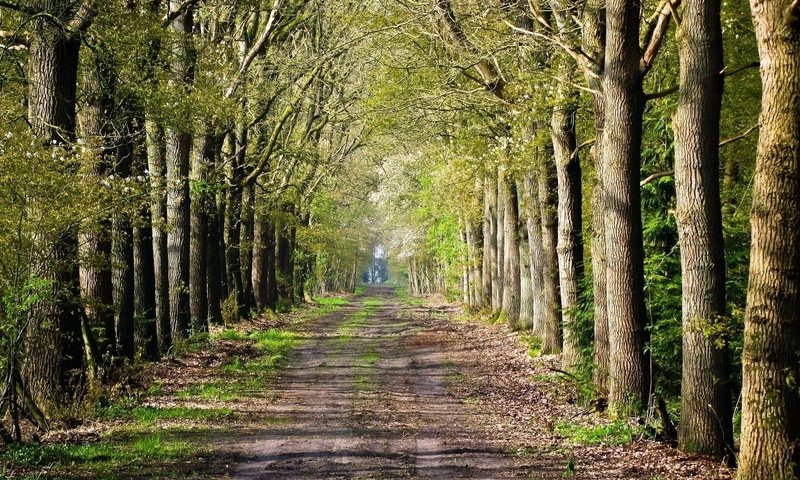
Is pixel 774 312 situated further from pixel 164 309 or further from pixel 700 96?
pixel 164 309

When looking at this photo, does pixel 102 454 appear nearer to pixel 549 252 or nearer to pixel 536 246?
pixel 549 252

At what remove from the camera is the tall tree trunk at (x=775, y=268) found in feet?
23.9

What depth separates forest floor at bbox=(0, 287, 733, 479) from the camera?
948 cm

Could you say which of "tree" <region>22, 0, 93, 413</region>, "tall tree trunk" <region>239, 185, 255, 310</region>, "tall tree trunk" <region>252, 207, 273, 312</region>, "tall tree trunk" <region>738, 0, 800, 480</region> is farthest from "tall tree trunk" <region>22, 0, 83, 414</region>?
"tall tree trunk" <region>252, 207, 273, 312</region>

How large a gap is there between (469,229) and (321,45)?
16.5 m

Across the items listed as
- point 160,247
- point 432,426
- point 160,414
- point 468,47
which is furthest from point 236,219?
point 432,426

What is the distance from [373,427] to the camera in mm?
12328

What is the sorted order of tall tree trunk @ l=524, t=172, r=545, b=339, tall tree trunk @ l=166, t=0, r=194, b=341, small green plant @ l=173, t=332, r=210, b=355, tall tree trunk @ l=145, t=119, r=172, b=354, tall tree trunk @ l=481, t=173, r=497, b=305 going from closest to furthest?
tall tree trunk @ l=145, t=119, r=172, b=354 < tall tree trunk @ l=166, t=0, r=194, b=341 < small green plant @ l=173, t=332, r=210, b=355 < tall tree trunk @ l=524, t=172, r=545, b=339 < tall tree trunk @ l=481, t=173, r=497, b=305

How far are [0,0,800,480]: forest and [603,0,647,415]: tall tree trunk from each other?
3cm

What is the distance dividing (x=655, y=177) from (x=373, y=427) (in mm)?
5482

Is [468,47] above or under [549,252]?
above

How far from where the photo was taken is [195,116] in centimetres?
1670

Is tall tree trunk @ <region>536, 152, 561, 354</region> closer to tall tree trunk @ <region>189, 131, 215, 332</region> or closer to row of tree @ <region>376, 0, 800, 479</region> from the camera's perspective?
row of tree @ <region>376, 0, 800, 479</region>

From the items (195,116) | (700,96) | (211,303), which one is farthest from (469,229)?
(700,96)
